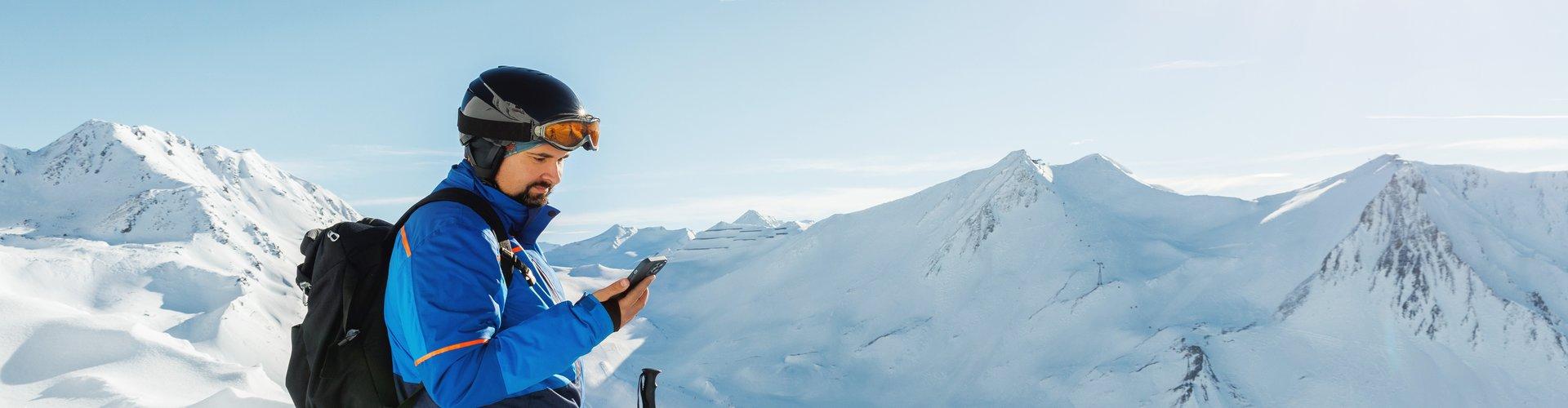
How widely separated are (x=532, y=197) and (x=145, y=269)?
11298 centimetres

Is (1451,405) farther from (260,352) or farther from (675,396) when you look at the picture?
(260,352)

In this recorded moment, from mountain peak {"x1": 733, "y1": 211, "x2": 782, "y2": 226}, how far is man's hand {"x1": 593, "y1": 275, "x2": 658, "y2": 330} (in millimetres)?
172422

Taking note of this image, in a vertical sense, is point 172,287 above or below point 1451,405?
above

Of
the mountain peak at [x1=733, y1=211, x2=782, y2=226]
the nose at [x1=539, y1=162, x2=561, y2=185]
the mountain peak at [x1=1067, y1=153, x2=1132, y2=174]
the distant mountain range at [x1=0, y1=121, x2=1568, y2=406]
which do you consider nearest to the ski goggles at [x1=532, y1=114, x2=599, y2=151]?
the nose at [x1=539, y1=162, x2=561, y2=185]

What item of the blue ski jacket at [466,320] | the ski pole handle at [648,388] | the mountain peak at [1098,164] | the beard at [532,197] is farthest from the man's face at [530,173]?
the mountain peak at [1098,164]

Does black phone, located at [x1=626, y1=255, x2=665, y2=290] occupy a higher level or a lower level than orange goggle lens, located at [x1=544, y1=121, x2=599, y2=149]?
lower

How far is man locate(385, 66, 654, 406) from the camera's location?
3410 millimetres

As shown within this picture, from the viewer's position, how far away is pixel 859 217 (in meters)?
120

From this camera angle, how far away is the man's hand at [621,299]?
3615mm

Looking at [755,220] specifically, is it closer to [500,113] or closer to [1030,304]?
[1030,304]

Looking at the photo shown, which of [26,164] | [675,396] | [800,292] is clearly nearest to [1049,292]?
[800,292]

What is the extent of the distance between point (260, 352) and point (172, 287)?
83.4 feet

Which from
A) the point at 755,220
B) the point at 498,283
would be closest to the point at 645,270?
the point at 498,283

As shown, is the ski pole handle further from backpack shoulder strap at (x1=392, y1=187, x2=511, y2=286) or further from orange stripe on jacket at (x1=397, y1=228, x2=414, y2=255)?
orange stripe on jacket at (x1=397, y1=228, x2=414, y2=255)
